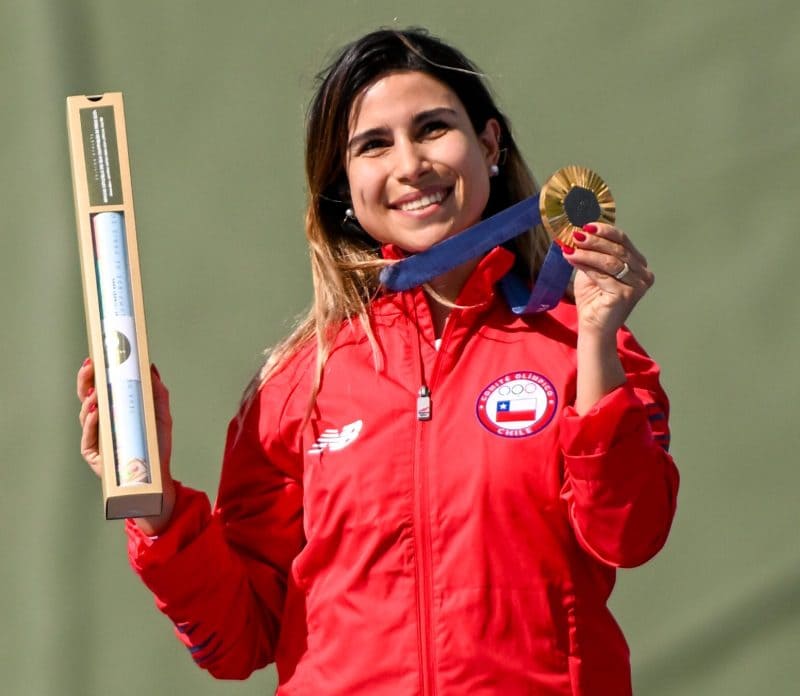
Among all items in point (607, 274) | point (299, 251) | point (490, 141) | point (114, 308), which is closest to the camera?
point (607, 274)

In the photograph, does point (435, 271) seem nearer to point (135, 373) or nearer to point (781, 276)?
point (135, 373)

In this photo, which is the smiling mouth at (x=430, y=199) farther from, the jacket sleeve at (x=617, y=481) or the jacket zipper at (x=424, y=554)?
the jacket sleeve at (x=617, y=481)

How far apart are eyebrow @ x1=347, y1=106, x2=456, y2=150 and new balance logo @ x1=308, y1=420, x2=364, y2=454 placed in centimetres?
38

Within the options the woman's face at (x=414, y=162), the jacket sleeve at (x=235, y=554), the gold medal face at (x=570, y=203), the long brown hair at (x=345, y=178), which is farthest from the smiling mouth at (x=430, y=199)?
the jacket sleeve at (x=235, y=554)

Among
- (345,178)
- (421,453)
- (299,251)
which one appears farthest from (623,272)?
(299,251)

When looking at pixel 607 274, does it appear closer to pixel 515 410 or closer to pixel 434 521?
pixel 515 410

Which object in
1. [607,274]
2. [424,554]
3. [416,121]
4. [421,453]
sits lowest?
[424,554]

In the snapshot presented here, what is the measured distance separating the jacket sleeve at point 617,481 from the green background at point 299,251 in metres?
1.07

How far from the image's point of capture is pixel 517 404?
225 cm

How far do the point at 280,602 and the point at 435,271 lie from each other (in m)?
0.47

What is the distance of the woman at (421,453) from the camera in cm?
216

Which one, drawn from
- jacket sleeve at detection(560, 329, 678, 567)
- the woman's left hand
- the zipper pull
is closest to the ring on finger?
the woman's left hand

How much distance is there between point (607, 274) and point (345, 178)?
0.53 metres

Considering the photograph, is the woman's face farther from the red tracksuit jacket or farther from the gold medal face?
the gold medal face
